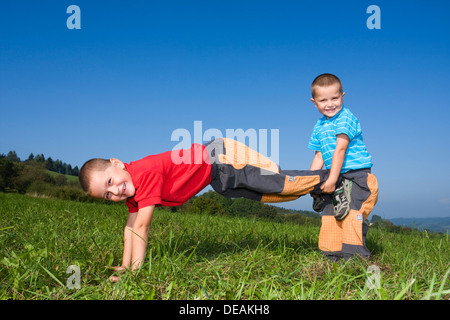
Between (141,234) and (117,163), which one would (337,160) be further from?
(117,163)

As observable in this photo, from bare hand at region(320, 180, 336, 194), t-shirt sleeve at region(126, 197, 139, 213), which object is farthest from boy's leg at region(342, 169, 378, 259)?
t-shirt sleeve at region(126, 197, 139, 213)

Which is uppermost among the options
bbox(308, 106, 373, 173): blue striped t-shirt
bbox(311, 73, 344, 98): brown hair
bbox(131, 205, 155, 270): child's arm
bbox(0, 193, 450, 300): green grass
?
bbox(311, 73, 344, 98): brown hair

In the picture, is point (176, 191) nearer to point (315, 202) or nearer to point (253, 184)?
point (253, 184)

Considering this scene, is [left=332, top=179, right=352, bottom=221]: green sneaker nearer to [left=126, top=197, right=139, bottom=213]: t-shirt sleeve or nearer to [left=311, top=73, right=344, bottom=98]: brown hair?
[left=311, top=73, right=344, bottom=98]: brown hair

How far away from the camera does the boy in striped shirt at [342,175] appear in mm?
3582

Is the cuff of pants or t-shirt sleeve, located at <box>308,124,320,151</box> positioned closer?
the cuff of pants

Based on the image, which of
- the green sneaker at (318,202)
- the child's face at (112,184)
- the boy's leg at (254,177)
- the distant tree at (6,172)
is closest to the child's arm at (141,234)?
the child's face at (112,184)

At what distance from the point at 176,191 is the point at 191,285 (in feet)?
3.47

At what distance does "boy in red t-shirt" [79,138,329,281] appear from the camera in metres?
3.08

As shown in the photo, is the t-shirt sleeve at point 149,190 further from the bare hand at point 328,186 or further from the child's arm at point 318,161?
the child's arm at point 318,161

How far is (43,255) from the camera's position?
2996mm

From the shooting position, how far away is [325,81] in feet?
11.9
